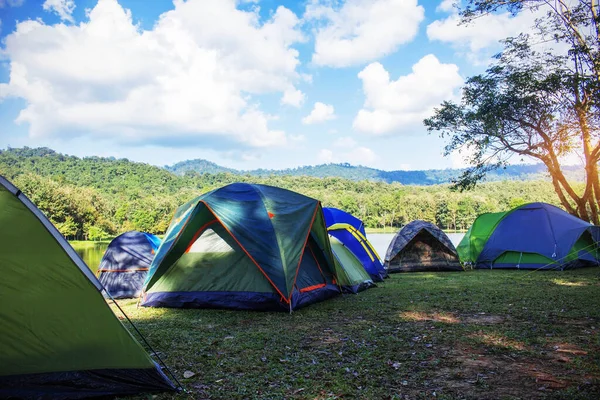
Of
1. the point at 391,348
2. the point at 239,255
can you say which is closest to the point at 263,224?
the point at 239,255

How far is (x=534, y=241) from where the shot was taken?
47.0 feet

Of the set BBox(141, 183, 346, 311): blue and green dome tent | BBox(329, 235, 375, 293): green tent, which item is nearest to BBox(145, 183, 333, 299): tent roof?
BBox(141, 183, 346, 311): blue and green dome tent

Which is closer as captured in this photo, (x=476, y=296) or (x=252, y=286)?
(x=252, y=286)

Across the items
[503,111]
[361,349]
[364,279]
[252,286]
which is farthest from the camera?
[503,111]

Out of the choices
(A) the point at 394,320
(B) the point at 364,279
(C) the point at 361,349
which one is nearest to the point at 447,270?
(B) the point at 364,279

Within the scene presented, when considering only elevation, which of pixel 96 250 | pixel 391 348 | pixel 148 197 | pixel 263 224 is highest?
pixel 148 197

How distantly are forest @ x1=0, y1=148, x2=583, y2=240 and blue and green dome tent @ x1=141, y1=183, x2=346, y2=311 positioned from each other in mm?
35349

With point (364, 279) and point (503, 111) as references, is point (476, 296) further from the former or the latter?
point (503, 111)

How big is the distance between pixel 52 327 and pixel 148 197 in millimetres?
67237

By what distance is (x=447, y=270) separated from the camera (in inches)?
583

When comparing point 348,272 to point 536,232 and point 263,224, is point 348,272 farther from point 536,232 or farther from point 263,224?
point 536,232

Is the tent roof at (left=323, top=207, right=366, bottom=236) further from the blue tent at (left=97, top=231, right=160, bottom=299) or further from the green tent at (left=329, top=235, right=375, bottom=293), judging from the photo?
the blue tent at (left=97, top=231, right=160, bottom=299)

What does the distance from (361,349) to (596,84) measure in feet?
40.5

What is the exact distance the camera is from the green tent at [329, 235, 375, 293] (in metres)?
9.31
